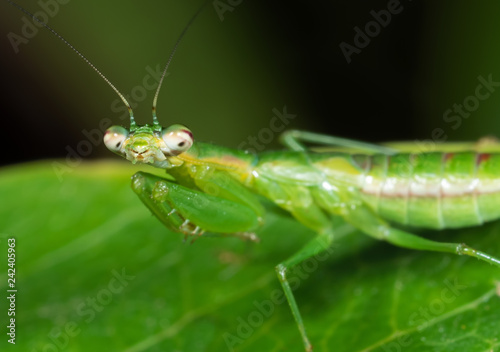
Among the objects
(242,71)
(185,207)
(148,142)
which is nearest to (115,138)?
(148,142)

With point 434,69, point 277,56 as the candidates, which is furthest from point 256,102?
point 434,69

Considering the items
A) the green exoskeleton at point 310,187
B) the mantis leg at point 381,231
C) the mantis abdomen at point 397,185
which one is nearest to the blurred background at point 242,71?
the green exoskeleton at point 310,187

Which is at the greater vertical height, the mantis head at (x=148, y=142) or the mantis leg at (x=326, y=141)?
the mantis head at (x=148, y=142)

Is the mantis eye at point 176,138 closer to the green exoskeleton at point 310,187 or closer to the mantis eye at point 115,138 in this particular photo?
the green exoskeleton at point 310,187

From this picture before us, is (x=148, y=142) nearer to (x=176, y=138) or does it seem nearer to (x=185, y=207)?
(x=176, y=138)

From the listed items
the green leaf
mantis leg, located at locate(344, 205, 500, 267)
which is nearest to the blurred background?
the green leaf

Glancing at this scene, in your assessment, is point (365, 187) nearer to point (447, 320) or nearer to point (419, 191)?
point (419, 191)

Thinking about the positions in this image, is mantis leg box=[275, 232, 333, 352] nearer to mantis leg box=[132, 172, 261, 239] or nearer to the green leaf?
the green leaf
